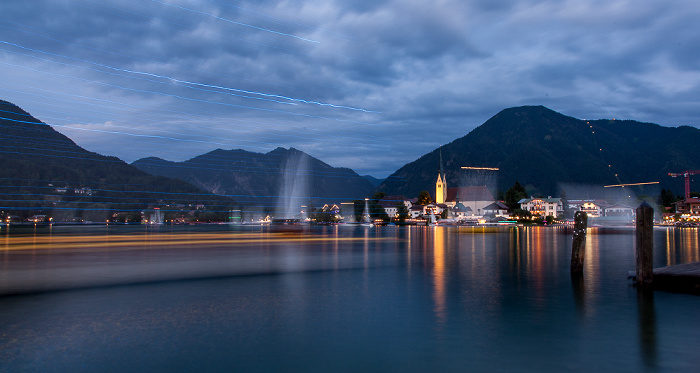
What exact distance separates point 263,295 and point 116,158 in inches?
5538

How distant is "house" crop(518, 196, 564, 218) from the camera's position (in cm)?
16479

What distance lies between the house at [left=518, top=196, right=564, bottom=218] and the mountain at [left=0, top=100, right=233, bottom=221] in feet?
360

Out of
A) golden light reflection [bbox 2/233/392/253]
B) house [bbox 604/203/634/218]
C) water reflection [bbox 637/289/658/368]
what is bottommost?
golden light reflection [bbox 2/233/392/253]

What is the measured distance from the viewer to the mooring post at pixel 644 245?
685 inches

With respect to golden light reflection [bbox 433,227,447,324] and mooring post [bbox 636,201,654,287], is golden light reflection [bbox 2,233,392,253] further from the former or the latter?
mooring post [bbox 636,201,654,287]

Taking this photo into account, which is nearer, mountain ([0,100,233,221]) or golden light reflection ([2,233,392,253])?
golden light reflection ([2,233,392,253])

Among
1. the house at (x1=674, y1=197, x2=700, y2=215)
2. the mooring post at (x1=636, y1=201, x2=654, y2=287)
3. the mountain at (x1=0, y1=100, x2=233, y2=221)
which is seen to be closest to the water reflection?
the mooring post at (x1=636, y1=201, x2=654, y2=287)

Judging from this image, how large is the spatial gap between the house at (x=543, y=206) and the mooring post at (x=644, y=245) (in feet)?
499

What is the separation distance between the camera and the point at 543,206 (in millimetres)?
168125

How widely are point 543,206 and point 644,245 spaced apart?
16039 centimetres

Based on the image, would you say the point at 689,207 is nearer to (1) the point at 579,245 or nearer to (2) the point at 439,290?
(1) the point at 579,245

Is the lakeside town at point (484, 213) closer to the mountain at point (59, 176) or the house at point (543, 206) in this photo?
the house at point (543, 206)

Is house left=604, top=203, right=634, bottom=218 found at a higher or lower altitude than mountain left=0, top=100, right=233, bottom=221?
lower

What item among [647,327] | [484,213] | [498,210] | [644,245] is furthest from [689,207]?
[647,327]
